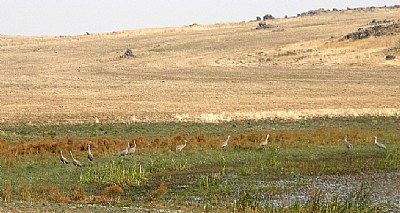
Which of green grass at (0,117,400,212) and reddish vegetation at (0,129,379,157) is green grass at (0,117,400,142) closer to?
green grass at (0,117,400,212)

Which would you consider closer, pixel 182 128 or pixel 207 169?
pixel 207 169

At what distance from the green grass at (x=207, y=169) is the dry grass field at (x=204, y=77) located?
592cm

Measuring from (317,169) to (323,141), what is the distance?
7432mm

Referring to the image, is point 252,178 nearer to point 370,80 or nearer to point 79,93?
point 79,93

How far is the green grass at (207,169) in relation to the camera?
68.8 ft

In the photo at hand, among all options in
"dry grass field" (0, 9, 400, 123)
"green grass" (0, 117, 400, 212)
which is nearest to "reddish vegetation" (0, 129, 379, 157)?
"green grass" (0, 117, 400, 212)

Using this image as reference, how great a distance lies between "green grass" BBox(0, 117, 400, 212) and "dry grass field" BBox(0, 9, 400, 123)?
5.92 meters

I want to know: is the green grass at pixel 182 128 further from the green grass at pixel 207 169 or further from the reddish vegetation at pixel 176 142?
the reddish vegetation at pixel 176 142

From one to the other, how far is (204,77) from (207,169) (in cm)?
5033

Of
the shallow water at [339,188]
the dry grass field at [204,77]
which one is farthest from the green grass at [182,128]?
the shallow water at [339,188]

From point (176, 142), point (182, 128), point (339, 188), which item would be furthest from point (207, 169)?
point (182, 128)

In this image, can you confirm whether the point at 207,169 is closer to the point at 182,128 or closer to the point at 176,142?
the point at 176,142

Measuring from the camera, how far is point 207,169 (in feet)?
87.8

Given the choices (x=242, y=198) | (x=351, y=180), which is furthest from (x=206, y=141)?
(x=242, y=198)
